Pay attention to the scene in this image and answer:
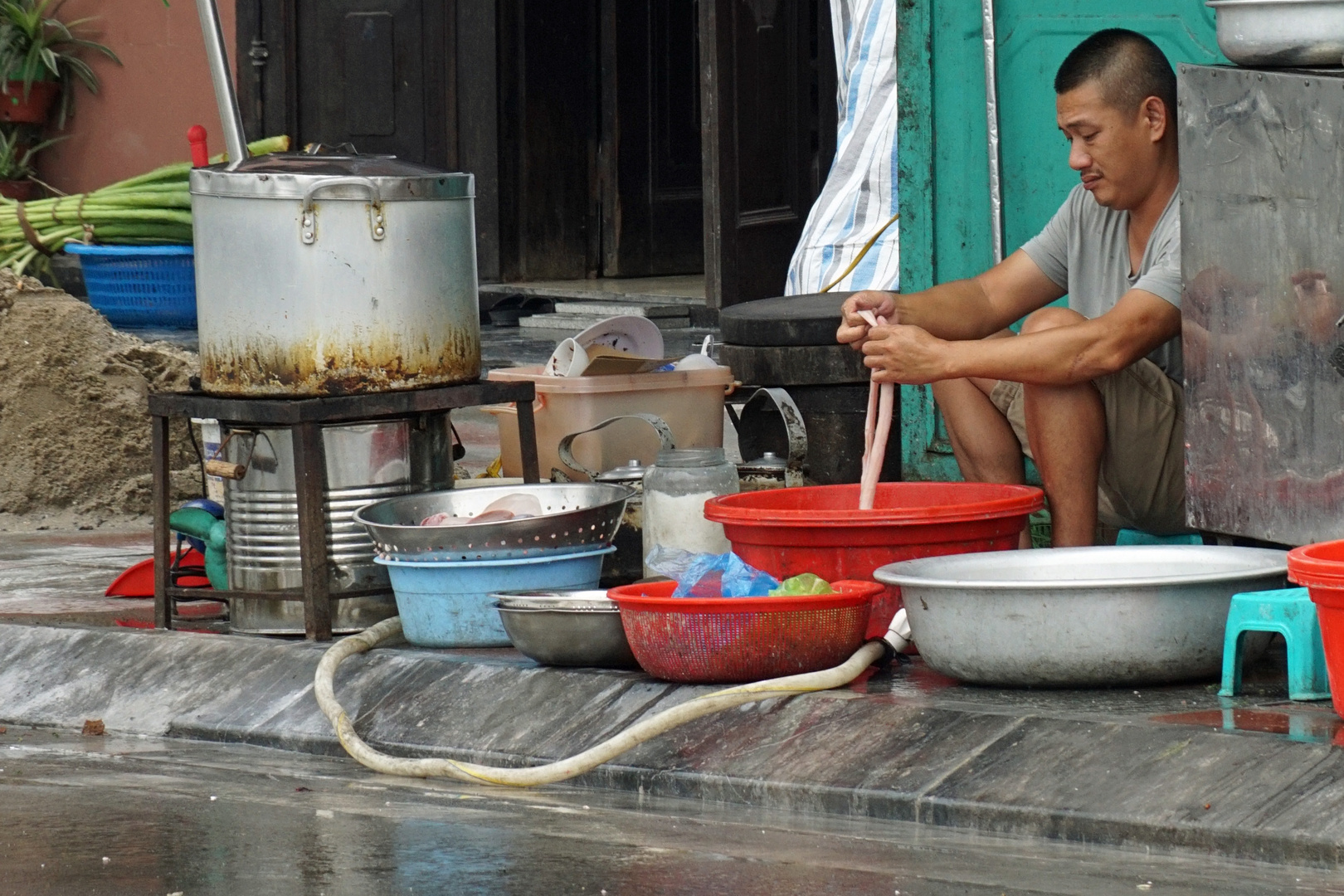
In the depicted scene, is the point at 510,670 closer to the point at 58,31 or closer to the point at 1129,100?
the point at 1129,100

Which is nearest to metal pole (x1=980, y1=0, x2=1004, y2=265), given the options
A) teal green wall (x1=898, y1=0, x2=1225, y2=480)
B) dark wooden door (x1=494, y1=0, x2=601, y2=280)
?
teal green wall (x1=898, y1=0, x2=1225, y2=480)

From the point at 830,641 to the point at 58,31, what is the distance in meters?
8.13

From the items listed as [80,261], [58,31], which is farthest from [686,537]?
[58,31]

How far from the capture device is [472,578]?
4750mm

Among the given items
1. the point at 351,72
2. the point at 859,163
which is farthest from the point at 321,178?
the point at 351,72

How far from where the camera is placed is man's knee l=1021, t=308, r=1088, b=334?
4504 millimetres

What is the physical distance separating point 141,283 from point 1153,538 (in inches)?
265

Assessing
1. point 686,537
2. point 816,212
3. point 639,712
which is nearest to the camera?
point 639,712

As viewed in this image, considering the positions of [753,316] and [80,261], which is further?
[80,261]

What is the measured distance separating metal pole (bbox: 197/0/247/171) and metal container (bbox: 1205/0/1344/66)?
2.38m

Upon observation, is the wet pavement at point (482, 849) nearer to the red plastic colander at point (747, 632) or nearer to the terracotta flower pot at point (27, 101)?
the red plastic colander at point (747, 632)

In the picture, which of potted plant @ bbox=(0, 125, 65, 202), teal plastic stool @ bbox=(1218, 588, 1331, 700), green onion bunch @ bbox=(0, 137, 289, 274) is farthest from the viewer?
potted plant @ bbox=(0, 125, 65, 202)

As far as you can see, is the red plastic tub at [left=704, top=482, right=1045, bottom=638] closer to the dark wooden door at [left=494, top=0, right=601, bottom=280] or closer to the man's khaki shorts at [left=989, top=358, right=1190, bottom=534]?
the man's khaki shorts at [left=989, top=358, right=1190, bottom=534]

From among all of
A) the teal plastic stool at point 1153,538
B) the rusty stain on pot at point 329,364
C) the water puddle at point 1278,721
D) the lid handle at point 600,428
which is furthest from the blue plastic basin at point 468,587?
the water puddle at point 1278,721
